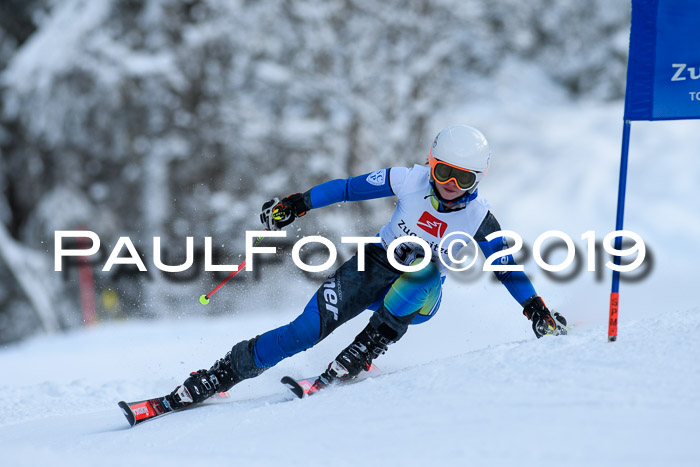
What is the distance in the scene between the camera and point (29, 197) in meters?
12.9

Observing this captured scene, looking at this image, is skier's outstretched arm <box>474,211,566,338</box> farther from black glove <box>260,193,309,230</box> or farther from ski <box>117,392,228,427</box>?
ski <box>117,392,228,427</box>

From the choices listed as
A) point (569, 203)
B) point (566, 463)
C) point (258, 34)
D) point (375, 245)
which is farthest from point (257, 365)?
point (569, 203)

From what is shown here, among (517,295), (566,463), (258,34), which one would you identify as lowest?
(566,463)

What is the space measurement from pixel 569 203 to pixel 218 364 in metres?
15.0

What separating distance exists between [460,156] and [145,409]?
205cm

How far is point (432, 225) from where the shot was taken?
394cm

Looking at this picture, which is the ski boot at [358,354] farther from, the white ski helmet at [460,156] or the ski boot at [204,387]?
the white ski helmet at [460,156]

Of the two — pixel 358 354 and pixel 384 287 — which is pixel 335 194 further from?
pixel 358 354

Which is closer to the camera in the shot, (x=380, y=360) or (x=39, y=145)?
(x=380, y=360)

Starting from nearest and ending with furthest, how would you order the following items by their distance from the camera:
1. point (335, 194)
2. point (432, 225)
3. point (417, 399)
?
point (417, 399), point (432, 225), point (335, 194)

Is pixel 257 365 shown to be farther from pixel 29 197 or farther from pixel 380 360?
pixel 29 197

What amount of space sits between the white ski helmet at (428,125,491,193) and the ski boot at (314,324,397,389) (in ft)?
2.76

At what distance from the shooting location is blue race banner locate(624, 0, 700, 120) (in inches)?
135

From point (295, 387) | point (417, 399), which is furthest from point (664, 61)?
point (295, 387)
